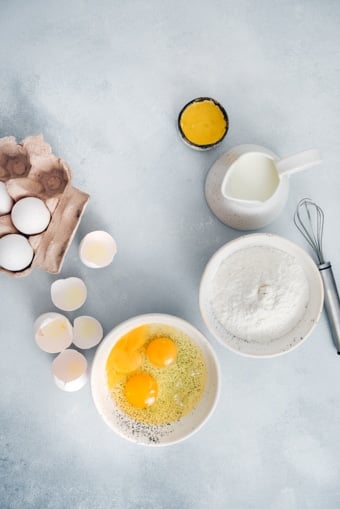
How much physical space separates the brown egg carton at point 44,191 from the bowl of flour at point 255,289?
32 cm

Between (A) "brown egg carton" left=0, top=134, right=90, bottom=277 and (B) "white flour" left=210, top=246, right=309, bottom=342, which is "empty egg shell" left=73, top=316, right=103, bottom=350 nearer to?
(A) "brown egg carton" left=0, top=134, right=90, bottom=277

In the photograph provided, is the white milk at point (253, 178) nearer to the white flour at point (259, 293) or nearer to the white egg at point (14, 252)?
the white flour at point (259, 293)

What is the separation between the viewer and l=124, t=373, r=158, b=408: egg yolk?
118cm

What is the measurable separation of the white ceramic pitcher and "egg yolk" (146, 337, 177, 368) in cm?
31

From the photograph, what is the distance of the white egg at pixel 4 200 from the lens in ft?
3.61

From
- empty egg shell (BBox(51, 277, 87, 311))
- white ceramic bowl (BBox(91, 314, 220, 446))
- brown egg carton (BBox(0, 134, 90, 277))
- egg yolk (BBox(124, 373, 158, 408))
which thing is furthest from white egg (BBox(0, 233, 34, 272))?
egg yolk (BBox(124, 373, 158, 408))

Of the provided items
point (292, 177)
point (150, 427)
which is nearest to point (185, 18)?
point (292, 177)

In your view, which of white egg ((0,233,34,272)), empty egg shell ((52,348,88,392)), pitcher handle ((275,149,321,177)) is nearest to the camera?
pitcher handle ((275,149,321,177))

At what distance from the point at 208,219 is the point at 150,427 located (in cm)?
50

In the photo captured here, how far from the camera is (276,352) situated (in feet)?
3.67

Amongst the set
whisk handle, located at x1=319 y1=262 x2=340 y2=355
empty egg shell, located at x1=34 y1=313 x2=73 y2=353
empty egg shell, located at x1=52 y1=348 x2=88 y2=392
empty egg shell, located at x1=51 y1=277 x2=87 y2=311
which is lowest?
empty egg shell, located at x1=52 y1=348 x2=88 y2=392

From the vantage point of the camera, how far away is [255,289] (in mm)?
1089

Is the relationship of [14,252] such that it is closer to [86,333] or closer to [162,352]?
[86,333]

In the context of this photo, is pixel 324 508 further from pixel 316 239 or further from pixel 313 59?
pixel 313 59
